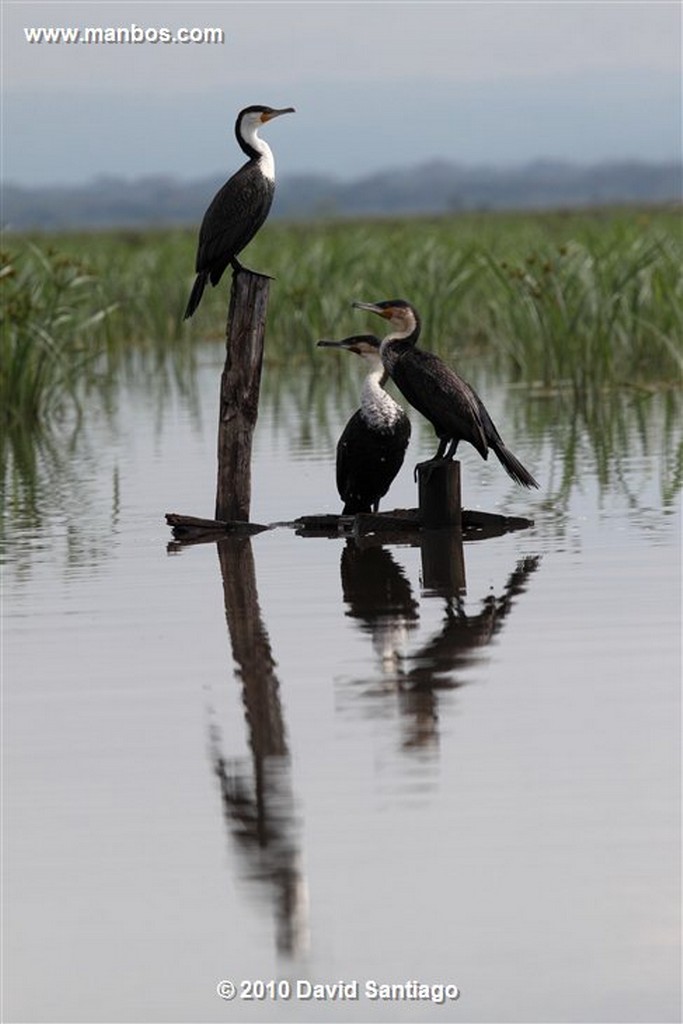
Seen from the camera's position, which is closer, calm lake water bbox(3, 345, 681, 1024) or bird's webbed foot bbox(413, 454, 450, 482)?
calm lake water bbox(3, 345, 681, 1024)

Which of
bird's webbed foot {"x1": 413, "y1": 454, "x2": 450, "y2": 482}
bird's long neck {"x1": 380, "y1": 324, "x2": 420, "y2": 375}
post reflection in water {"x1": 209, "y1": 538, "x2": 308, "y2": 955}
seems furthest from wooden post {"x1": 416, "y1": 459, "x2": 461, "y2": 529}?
post reflection in water {"x1": 209, "y1": 538, "x2": 308, "y2": 955}

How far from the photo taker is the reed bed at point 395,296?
1686 centimetres

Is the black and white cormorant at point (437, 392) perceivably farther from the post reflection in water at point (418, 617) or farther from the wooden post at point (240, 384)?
the wooden post at point (240, 384)

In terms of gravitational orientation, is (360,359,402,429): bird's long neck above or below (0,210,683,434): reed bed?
below

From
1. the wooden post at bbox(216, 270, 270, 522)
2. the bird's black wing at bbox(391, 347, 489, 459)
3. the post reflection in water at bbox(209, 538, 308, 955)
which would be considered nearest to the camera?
the post reflection in water at bbox(209, 538, 308, 955)

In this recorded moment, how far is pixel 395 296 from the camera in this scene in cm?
2058

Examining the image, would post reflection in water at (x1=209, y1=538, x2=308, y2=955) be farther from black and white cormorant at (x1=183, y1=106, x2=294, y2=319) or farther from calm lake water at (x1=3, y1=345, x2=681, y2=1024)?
black and white cormorant at (x1=183, y1=106, x2=294, y2=319)

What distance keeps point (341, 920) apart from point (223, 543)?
19.5 feet

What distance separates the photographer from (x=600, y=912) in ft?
15.4

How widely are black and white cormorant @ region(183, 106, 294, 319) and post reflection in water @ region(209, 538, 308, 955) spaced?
351cm

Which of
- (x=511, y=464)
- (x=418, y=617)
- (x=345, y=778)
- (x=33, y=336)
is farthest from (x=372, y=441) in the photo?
(x=33, y=336)

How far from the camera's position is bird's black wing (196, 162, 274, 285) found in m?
11.1

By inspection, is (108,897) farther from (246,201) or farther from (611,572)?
(246,201)

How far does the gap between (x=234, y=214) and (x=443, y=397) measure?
158 cm
